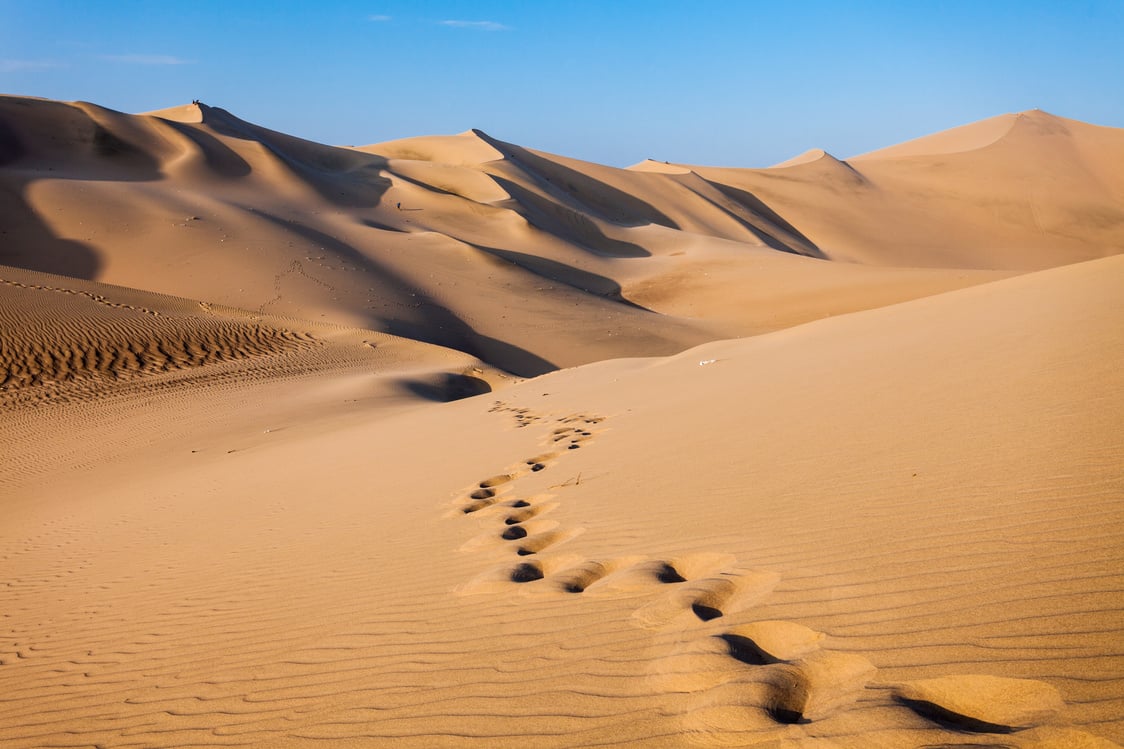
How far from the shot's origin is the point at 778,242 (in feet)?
176

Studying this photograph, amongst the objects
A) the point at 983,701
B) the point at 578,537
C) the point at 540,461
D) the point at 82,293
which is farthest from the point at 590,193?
the point at 983,701

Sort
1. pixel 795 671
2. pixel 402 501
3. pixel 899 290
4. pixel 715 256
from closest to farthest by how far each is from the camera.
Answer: pixel 795 671 < pixel 402 501 < pixel 899 290 < pixel 715 256

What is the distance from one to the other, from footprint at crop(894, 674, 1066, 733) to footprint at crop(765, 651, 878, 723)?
127 mm

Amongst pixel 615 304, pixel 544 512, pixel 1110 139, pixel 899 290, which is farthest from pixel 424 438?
pixel 1110 139

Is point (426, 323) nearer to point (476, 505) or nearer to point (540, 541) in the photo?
point (476, 505)

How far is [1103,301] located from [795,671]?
661 centimetres

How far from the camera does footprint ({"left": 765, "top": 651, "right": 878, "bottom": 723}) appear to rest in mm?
2275

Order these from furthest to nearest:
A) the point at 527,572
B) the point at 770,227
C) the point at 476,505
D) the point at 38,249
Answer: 1. the point at 770,227
2. the point at 38,249
3. the point at 476,505
4. the point at 527,572

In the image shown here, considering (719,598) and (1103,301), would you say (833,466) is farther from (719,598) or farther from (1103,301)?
(1103,301)

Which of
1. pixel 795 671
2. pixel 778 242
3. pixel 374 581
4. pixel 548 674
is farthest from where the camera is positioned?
pixel 778 242

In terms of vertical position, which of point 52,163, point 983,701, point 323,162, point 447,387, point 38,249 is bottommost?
point 447,387

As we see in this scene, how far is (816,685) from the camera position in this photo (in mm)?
2398

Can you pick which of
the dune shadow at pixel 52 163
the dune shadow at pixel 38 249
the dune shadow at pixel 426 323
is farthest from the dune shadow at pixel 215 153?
the dune shadow at pixel 38 249

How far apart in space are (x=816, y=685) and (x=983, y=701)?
43 centimetres
